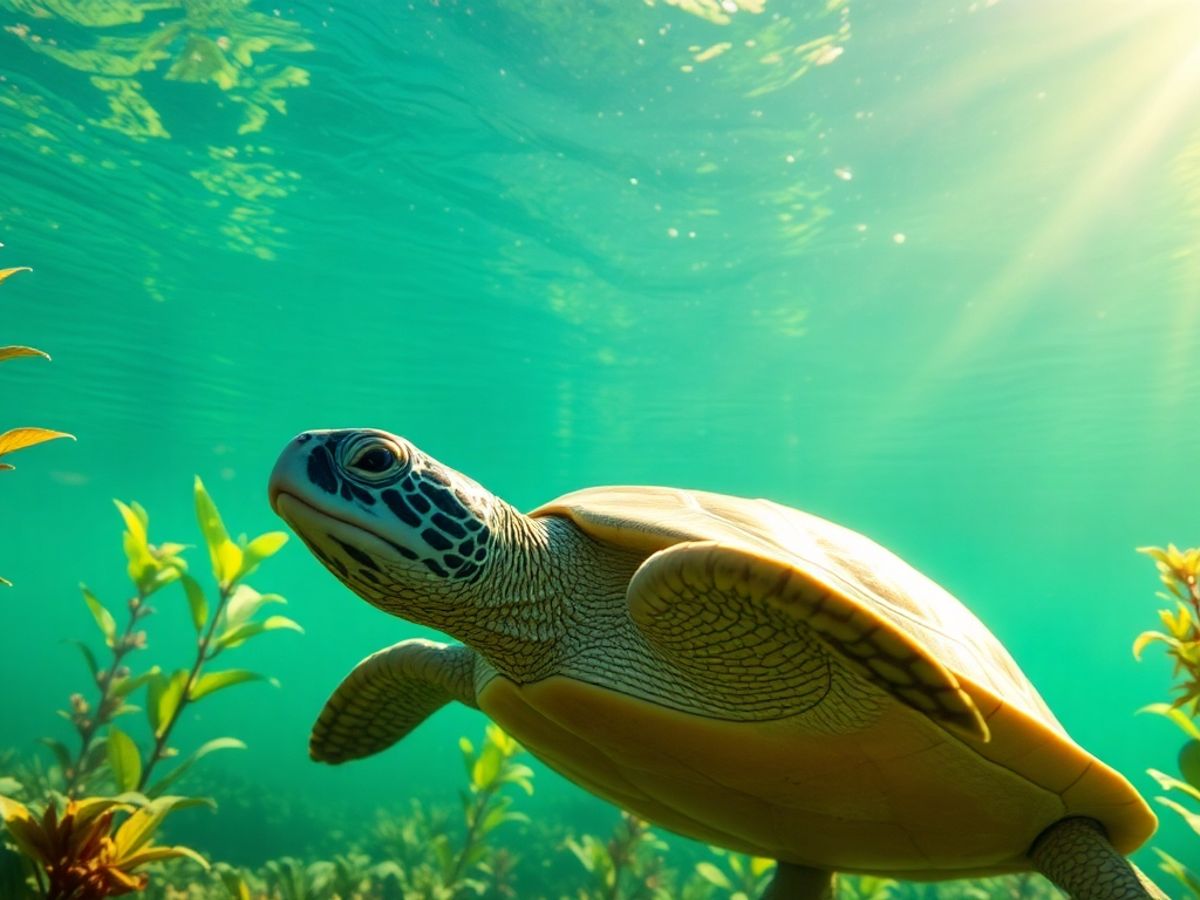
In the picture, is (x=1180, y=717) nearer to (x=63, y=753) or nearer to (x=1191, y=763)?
(x=1191, y=763)

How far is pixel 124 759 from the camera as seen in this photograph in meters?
2.90

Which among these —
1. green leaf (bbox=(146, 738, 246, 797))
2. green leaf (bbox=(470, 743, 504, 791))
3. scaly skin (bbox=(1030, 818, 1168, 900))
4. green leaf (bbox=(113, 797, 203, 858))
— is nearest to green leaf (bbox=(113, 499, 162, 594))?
green leaf (bbox=(146, 738, 246, 797))

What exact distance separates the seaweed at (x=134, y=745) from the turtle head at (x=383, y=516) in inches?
45.2

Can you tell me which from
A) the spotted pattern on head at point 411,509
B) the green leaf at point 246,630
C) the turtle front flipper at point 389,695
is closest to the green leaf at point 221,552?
the green leaf at point 246,630

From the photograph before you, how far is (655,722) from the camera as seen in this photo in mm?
2061

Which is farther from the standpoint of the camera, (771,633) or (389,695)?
(389,695)

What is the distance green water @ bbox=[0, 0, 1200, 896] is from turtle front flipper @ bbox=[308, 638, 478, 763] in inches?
301

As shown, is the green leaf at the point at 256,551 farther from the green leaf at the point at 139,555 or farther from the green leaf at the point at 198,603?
the green leaf at the point at 139,555

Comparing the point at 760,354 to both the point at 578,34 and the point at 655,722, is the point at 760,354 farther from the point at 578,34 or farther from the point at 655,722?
the point at 655,722

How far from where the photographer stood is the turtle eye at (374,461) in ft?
6.49

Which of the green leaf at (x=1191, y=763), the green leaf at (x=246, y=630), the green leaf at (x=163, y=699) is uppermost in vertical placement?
the green leaf at (x=1191, y=763)

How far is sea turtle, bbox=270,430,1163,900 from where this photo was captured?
179cm

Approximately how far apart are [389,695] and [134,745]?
3.57 feet

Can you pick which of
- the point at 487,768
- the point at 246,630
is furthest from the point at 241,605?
the point at 487,768
